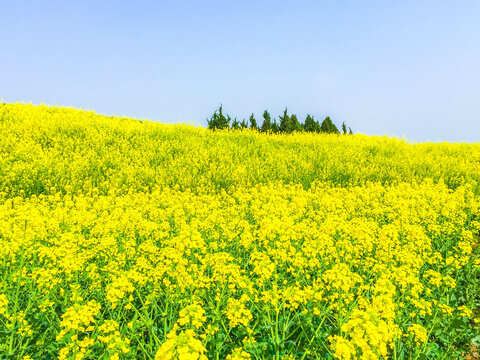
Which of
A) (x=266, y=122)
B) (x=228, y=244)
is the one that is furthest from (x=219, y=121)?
(x=228, y=244)

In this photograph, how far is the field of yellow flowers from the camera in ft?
10.9

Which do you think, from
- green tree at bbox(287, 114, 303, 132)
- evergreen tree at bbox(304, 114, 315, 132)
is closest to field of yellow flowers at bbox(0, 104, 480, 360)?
green tree at bbox(287, 114, 303, 132)

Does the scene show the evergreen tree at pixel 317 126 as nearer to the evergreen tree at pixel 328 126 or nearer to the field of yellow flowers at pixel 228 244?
the evergreen tree at pixel 328 126

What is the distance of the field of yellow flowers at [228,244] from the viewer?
10.9ft

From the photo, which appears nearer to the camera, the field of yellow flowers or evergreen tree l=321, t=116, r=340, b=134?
the field of yellow flowers

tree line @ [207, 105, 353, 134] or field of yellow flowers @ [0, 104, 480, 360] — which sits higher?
tree line @ [207, 105, 353, 134]

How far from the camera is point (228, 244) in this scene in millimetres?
5996

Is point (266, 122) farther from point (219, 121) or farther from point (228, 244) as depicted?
point (228, 244)

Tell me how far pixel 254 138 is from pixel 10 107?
15.7 m

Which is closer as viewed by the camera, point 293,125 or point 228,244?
point 228,244

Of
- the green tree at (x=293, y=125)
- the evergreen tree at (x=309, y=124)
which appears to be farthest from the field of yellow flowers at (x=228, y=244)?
the evergreen tree at (x=309, y=124)

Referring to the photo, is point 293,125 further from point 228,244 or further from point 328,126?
point 228,244

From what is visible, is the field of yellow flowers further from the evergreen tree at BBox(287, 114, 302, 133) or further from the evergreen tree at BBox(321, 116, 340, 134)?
the evergreen tree at BBox(321, 116, 340, 134)

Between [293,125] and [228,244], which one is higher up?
[293,125]
